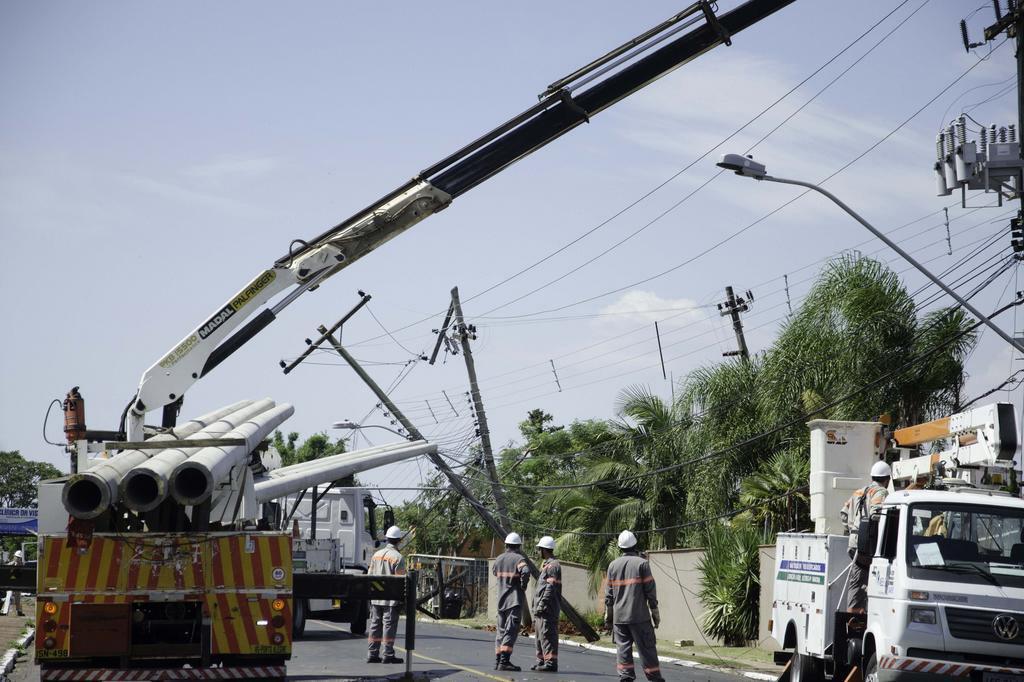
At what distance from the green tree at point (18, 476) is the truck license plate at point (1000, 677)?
74.2 metres

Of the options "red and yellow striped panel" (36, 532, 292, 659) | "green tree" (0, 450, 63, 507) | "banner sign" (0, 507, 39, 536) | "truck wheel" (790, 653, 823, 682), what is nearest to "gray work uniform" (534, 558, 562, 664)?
"truck wheel" (790, 653, 823, 682)

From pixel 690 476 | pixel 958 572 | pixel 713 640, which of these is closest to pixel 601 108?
pixel 958 572

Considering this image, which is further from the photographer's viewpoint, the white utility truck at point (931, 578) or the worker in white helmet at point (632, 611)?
the worker in white helmet at point (632, 611)

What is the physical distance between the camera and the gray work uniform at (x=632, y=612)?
14.4 m

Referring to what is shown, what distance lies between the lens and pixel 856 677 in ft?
39.9

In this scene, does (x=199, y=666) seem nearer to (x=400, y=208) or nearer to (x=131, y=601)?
(x=131, y=601)

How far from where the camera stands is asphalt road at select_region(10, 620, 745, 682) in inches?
617

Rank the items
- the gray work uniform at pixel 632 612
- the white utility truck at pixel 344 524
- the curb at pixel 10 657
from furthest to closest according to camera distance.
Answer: the white utility truck at pixel 344 524 < the curb at pixel 10 657 < the gray work uniform at pixel 632 612

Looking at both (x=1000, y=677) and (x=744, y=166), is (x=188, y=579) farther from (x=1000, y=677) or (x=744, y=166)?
(x=744, y=166)

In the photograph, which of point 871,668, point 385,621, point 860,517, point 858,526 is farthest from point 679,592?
point 871,668

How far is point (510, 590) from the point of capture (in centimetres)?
1786

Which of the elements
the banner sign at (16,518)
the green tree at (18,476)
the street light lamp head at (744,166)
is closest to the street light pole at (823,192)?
the street light lamp head at (744,166)

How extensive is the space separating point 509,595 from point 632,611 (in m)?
3.53

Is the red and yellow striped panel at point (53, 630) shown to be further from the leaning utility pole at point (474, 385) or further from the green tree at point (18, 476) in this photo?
the green tree at point (18, 476)
